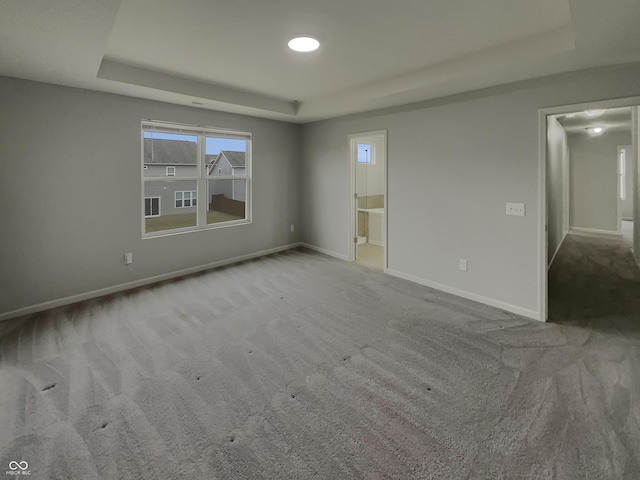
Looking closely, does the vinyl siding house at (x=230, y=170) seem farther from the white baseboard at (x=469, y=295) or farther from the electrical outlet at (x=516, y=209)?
the electrical outlet at (x=516, y=209)

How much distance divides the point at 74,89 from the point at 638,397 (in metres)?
5.69

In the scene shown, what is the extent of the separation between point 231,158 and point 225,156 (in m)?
0.13

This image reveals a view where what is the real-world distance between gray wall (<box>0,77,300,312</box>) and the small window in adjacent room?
348cm

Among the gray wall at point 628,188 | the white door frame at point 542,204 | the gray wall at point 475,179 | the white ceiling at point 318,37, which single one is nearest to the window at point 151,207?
the white ceiling at point 318,37

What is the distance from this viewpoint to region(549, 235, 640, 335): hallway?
3.32 metres

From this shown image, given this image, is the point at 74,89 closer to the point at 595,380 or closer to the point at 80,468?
the point at 80,468

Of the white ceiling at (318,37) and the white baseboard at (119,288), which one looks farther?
the white baseboard at (119,288)

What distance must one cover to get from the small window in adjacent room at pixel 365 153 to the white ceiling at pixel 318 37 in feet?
10.4

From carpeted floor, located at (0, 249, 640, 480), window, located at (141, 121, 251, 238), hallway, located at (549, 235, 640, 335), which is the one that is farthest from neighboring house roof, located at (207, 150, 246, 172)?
hallway, located at (549, 235, 640, 335)

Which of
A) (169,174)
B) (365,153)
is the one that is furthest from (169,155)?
(365,153)

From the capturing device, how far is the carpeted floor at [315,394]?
168 centimetres

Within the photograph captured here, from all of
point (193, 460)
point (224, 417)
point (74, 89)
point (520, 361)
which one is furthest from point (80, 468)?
point (74, 89)

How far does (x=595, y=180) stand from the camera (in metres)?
8.10

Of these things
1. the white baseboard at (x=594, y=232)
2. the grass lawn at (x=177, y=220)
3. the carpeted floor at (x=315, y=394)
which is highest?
the grass lawn at (x=177, y=220)
